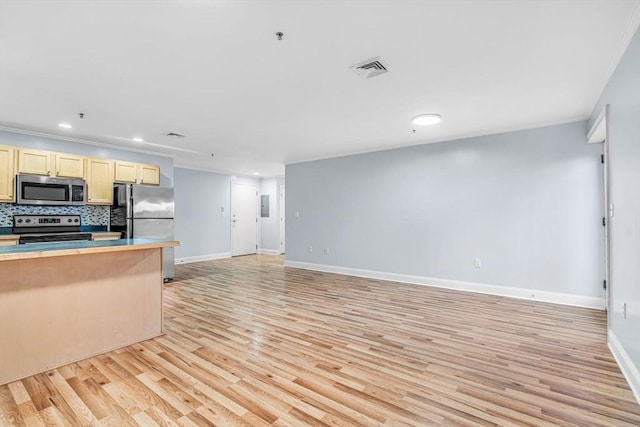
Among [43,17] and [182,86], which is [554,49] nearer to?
[182,86]

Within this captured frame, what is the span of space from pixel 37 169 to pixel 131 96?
2.35m

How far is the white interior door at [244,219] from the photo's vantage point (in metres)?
8.69

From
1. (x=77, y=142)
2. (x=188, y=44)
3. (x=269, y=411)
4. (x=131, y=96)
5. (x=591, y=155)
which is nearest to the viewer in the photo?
(x=269, y=411)

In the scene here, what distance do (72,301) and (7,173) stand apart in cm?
283

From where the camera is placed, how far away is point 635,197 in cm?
210

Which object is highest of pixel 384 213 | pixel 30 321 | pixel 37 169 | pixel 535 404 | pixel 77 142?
pixel 77 142

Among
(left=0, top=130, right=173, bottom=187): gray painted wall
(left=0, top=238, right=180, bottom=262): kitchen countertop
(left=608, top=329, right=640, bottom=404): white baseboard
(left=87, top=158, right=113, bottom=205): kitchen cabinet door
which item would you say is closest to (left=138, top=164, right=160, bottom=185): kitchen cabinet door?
(left=0, top=130, right=173, bottom=187): gray painted wall

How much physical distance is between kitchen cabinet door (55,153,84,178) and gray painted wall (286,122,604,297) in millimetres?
3992

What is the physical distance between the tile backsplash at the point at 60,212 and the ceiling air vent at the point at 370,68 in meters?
4.89

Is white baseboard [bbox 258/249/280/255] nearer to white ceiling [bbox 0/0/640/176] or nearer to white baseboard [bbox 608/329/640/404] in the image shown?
white ceiling [bbox 0/0/640/176]

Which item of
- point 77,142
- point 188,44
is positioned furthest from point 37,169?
point 188,44

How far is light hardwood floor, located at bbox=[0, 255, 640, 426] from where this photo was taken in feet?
6.00

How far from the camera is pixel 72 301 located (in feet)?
8.36

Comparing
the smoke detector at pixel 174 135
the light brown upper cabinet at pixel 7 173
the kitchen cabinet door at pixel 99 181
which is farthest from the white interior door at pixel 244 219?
the light brown upper cabinet at pixel 7 173
